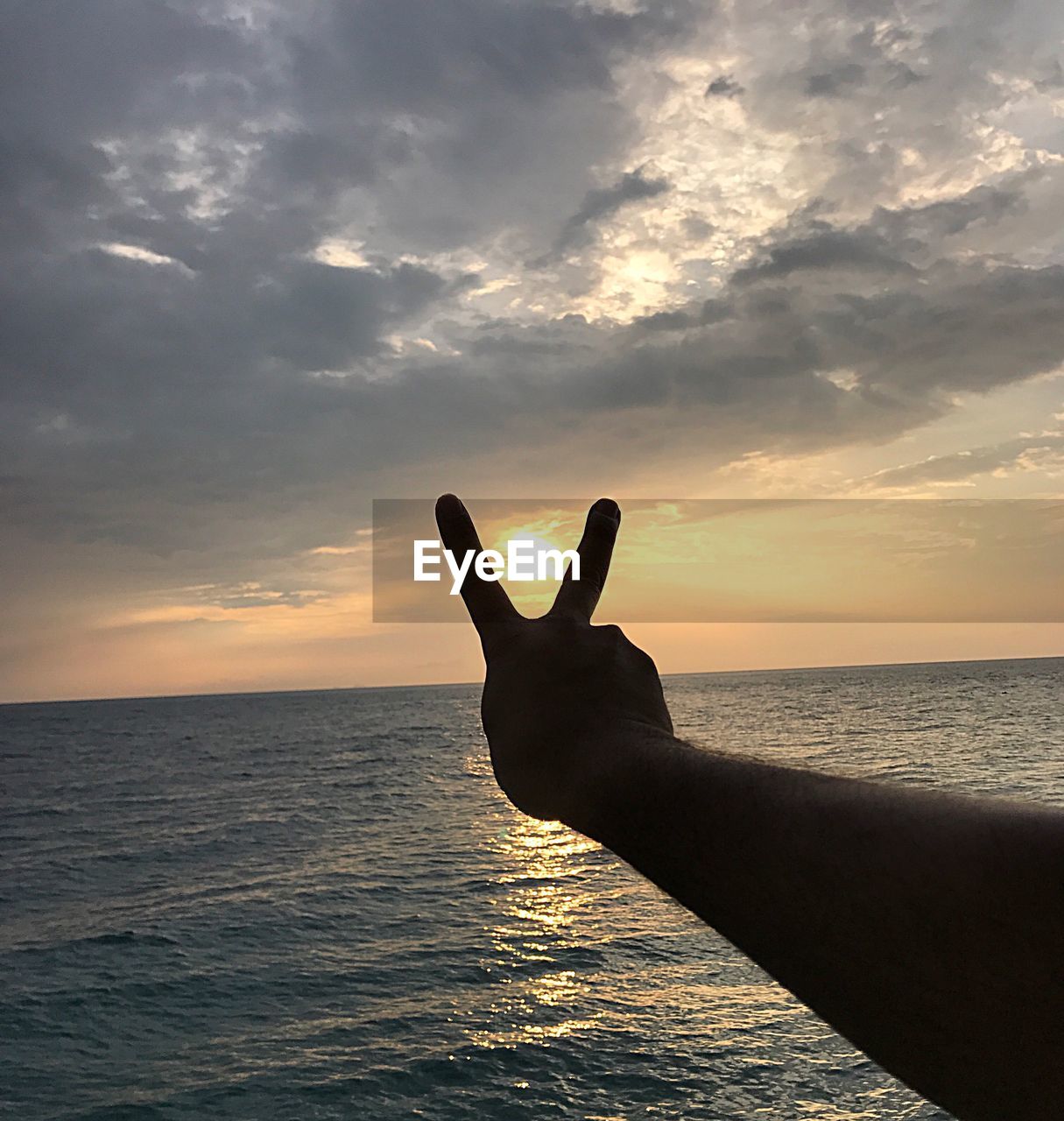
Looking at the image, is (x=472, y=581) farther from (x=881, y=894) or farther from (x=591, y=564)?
(x=881, y=894)

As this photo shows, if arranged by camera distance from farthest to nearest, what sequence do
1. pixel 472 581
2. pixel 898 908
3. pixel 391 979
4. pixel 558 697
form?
1. pixel 391 979
2. pixel 472 581
3. pixel 558 697
4. pixel 898 908

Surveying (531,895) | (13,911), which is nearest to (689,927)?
(531,895)

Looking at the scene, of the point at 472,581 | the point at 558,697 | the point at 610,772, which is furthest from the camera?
the point at 472,581

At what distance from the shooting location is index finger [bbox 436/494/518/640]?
5.83ft

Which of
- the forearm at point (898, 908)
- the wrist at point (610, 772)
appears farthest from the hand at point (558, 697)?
the forearm at point (898, 908)

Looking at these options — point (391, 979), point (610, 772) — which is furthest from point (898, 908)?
point (391, 979)

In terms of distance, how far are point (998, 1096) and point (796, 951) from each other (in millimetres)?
231

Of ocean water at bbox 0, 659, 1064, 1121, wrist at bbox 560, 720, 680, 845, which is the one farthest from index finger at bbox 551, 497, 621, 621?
ocean water at bbox 0, 659, 1064, 1121

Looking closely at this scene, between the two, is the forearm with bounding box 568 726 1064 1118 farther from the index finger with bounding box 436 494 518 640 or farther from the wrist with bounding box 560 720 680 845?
the index finger with bounding box 436 494 518 640

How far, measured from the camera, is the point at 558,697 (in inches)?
60.2

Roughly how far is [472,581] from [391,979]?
58.4ft

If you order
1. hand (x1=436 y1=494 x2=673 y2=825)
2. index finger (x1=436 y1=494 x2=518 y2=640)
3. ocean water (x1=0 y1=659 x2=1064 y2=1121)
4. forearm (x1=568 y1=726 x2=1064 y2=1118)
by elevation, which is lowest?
ocean water (x1=0 y1=659 x2=1064 y2=1121)

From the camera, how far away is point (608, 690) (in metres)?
1.53

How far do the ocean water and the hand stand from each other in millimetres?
255
